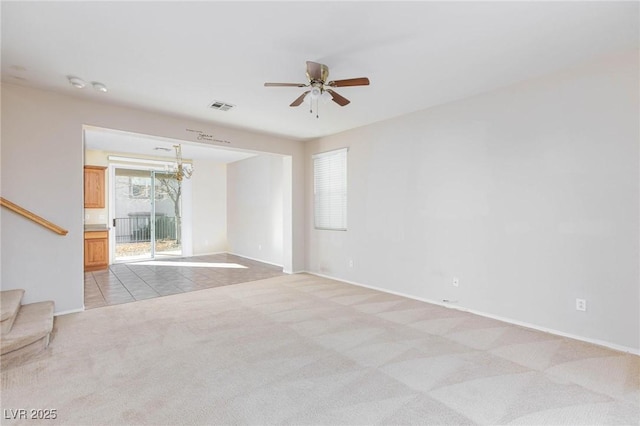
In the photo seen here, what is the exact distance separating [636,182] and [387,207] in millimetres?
2765

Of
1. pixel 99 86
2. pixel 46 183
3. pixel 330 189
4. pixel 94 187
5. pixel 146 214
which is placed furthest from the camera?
pixel 146 214

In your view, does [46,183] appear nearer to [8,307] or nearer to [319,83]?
[8,307]

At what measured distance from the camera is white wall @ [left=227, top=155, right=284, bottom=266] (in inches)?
285

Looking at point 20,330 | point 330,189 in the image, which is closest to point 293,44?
point 330,189

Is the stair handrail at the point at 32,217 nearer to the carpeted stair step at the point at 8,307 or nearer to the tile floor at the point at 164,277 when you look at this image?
the carpeted stair step at the point at 8,307

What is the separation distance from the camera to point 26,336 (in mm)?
2701

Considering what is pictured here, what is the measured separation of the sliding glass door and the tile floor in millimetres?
735

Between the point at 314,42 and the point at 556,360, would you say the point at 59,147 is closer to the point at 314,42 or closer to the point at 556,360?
the point at 314,42

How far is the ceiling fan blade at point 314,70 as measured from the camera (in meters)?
2.77

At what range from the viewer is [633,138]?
2752mm

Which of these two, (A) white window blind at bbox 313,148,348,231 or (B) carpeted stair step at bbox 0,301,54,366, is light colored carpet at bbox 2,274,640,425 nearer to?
(B) carpeted stair step at bbox 0,301,54,366

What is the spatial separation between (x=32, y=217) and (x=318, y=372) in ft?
12.2

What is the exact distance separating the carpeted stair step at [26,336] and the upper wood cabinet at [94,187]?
4.19 meters

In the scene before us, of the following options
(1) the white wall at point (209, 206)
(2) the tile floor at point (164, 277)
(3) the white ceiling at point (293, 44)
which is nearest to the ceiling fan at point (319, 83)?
(3) the white ceiling at point (293, 44)
